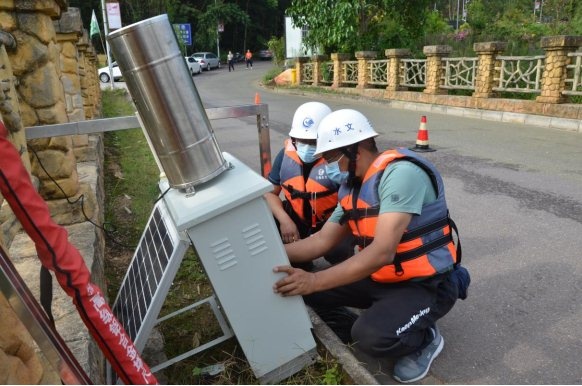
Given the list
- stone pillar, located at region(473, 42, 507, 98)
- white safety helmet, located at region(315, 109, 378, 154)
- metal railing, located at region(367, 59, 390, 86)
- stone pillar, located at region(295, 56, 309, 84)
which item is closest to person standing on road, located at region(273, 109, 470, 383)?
white safety helmet, located at region(315, 109, 378, 154)

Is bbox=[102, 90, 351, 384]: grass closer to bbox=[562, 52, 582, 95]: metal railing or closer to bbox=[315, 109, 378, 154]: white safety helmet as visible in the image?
bbox=[315, 109, 378, 154]: white safety helmet

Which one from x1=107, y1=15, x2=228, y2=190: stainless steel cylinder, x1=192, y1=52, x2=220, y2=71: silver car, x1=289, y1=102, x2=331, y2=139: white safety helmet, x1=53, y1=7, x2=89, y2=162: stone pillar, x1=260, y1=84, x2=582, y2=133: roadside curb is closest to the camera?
x1=107, y1=15, x2=228, y2=190: stainless steel cylinder

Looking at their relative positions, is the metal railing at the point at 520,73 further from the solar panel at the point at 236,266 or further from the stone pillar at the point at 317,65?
the solar panel at the point at 236,266

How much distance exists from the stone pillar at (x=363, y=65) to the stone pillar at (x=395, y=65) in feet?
4.41

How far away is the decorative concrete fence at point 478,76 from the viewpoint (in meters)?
10.0

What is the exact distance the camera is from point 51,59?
3402mm

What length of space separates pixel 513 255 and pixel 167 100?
3237 millimetres

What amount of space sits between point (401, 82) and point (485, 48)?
3740 millimetres

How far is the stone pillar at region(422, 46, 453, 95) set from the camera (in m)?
13.4

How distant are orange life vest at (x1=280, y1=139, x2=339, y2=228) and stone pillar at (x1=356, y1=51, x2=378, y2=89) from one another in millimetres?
13945

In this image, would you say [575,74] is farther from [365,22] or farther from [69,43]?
[365,22]

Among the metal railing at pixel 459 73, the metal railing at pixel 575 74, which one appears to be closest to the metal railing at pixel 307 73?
the metal railing at pixel 459 73

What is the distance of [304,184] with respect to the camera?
353 cm

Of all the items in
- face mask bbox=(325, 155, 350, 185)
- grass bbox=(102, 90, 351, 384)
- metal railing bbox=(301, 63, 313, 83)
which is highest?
face mask bbox=(325, 155, 350, 185)
